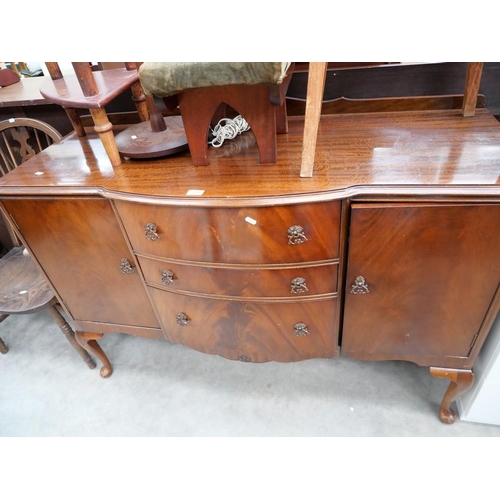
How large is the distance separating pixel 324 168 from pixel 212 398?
0.97 meters

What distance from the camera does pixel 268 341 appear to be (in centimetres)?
99

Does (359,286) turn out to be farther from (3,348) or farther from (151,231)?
(3,348)

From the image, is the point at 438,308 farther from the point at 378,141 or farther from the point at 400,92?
the point at 400,92

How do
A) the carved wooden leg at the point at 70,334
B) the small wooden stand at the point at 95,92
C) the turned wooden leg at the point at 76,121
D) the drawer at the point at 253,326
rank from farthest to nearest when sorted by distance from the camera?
the carved wooden leg at the point at 70,334 < the turned wooden leg at the point at 76,121 < the drawer at the point at 253,326 < the small wooden stand at the point at 95,92

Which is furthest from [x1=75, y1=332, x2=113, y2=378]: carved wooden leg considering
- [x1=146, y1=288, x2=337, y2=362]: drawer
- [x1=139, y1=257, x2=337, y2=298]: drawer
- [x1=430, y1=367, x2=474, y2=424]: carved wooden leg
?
[x1=430, y1=367, x2=474, y2=424]: carved wooden leg

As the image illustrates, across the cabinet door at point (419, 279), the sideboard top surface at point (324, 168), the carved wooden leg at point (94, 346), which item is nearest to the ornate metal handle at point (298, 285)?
the cabinet door at point (419, 279)

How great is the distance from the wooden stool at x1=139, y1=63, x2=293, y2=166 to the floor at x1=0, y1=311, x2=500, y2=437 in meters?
0.90

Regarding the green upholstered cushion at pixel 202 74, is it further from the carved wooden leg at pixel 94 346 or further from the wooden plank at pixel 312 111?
the carved wooden leg at pixel 94 346

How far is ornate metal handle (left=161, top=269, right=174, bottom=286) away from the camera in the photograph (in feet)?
3.02

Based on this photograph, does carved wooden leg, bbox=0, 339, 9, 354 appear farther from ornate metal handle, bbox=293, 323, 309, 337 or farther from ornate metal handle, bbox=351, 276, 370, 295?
ornate metal handle, bbox=351, 276, 370, 295

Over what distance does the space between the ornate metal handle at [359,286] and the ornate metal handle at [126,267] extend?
61 centimetres

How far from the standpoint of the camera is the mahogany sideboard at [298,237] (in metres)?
0.73

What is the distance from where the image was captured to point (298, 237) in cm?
76
